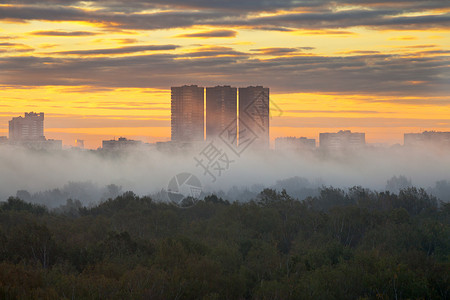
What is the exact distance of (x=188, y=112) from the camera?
171m

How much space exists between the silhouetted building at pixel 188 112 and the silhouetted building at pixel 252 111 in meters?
14.4

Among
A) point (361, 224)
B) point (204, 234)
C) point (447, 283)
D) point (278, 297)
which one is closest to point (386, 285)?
point (447, 283)

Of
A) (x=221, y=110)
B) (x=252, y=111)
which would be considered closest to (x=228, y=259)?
(x=252, y=111)

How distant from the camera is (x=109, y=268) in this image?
114 feet

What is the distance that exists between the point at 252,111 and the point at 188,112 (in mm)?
23236

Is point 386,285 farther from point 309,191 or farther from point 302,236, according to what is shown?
point 309,191

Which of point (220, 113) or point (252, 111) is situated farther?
point (220, 113)

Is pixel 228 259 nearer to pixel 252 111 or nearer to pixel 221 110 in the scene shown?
pixel 252 111

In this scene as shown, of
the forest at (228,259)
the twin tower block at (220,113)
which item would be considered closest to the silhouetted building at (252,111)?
the twin tower block at (220,113)

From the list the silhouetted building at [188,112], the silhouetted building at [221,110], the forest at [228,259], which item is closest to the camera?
the forest at [228,259]

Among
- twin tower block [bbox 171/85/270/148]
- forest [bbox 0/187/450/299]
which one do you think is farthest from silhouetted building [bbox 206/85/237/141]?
forest [bbox 0/187/450/299]

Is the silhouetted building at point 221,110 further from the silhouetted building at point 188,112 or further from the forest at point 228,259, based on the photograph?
the forest at point 228,259

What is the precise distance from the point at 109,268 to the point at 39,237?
25.5 ft

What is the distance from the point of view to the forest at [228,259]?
29781 mm
